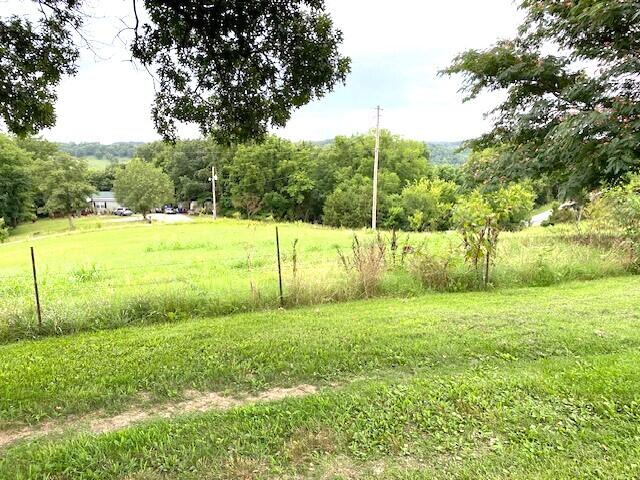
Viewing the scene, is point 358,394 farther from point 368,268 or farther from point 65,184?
point 65,184

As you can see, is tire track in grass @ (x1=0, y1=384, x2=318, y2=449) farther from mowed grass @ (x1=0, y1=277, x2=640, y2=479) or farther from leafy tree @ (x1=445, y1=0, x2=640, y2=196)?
leafy tree @ (x1=445, y1=0, x2=640, y2=196)

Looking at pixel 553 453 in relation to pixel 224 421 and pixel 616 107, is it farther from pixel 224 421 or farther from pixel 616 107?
pixel 616 107

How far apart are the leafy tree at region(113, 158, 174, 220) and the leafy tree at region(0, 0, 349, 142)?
154 ft

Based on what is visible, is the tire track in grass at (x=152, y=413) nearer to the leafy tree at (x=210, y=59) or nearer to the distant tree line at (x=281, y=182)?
the leafy tree at (x=210, y=59)

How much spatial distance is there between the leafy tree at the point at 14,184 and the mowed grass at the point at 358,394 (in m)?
49.5

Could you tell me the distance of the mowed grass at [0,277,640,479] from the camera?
2.40 meters

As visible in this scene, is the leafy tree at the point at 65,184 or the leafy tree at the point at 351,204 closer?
the leafy tree at the point at 65,184

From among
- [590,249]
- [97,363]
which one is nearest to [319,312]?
[97,363]

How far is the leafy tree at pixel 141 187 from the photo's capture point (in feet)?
158

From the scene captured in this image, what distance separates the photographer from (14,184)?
45.4 m

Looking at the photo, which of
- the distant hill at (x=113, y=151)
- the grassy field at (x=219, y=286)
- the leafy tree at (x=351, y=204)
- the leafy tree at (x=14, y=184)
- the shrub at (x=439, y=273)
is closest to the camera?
the grassy field at (x=219, y=286)

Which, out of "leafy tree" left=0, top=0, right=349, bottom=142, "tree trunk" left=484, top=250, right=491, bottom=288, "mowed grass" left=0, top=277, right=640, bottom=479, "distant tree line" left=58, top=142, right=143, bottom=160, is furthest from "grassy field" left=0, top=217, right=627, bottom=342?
"distant tree line" left=58, top=142, right=143, bottom=160

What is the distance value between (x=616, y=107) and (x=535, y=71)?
208cm

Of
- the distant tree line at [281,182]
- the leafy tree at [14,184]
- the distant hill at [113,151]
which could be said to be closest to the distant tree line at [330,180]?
the distant tree line at [281,182]
